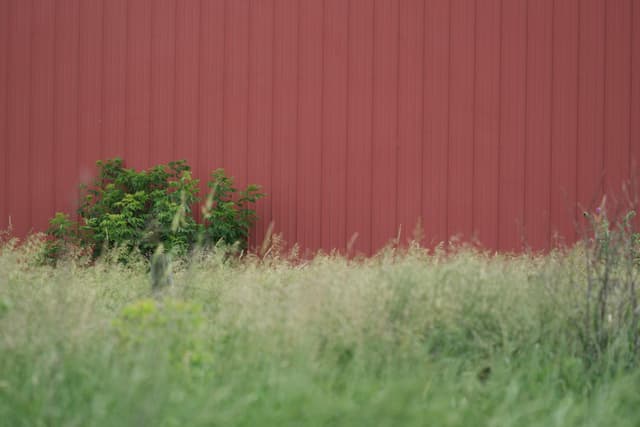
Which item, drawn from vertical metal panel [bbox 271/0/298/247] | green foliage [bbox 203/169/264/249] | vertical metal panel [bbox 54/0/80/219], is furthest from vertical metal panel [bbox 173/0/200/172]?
vertical metal panel [bbox 54/0/80/219]

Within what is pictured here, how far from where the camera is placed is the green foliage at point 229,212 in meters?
6.85

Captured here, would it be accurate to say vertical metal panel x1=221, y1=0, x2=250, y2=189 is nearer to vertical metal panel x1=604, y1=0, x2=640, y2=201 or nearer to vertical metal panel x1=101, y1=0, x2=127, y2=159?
vertical metal panel x1=101, y1=0, x2=127, y2=159

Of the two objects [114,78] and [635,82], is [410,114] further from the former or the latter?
[114,78]

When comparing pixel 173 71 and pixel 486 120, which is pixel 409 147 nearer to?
pixel 486 120

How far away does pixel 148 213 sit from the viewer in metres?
7.20

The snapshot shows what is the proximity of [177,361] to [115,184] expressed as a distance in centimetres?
492

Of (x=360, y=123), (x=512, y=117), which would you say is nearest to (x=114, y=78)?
(x=360, y=123)

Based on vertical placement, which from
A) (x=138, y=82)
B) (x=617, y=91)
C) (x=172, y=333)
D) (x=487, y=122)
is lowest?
(x=172, y=333)

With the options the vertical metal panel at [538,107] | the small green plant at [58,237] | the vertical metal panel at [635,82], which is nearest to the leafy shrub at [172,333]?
the small green plant at [58,237]

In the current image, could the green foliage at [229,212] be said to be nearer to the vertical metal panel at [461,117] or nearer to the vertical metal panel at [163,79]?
the vertical metal panel at [163,79]

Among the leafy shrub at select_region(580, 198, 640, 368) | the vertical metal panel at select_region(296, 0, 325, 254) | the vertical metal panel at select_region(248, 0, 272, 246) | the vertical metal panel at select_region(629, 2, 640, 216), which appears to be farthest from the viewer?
the vertical metal panel at select_region(248, 0, 272, 246)

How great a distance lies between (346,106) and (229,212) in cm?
159

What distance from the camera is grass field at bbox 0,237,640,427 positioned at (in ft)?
7.70

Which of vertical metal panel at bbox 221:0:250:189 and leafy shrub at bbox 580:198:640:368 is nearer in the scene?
leafy shrub at bbox 580:198:640:368
